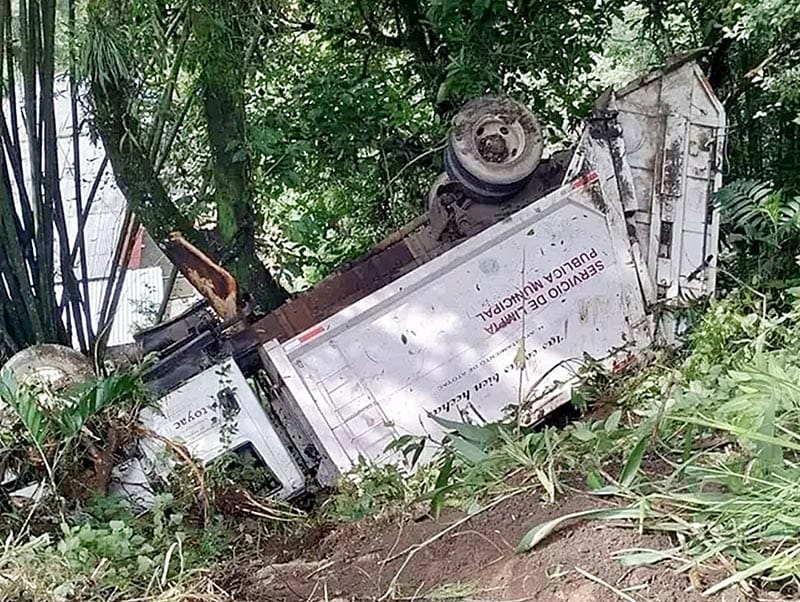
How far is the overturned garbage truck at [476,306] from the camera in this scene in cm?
400

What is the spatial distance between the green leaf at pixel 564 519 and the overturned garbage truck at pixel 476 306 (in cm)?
191

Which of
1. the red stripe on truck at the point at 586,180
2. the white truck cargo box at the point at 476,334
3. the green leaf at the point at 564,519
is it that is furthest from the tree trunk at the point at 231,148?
the green leaf at the point at 564,519

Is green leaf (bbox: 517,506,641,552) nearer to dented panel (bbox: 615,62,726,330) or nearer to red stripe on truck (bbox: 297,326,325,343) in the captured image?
red stripe on truck (bbox: 297,326,325,343)

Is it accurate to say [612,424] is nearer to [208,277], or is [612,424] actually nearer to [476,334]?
[476,334]

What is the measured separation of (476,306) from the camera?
4.12 meters

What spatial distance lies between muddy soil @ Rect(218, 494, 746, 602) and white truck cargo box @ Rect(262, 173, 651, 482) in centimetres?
123

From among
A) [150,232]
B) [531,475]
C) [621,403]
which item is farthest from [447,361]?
[150,232]

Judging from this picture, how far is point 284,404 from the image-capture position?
409 cm

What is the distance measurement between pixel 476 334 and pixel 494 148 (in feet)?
3.12

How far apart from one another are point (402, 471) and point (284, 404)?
0.69 metres

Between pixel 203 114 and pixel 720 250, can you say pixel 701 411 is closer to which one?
pixel 720 250

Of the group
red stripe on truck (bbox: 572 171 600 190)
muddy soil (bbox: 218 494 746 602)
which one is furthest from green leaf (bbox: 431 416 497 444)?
red stripe on truck (bbox: 572 171 600 190)

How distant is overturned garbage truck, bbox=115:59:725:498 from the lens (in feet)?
13.1

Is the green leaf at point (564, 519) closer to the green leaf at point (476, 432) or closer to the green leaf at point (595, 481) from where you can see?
the green leaf at point (595, 481)
